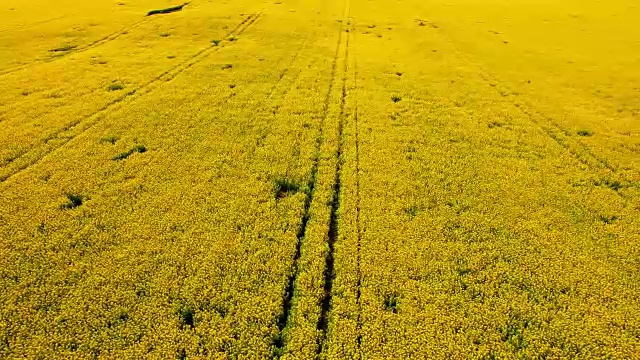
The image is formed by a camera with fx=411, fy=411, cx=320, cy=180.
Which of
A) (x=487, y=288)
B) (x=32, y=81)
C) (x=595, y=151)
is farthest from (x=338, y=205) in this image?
(x=32, y=81)

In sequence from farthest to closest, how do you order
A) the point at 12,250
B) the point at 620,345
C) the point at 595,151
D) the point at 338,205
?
the point at 595,151 < the point at 338,205 < the point at 12,250 < the point at 620,345

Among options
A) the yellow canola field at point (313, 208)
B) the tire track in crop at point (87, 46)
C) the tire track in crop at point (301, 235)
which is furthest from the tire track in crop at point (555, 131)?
the tire track in crop at point (87, 46)

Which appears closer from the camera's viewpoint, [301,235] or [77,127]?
[301,235]

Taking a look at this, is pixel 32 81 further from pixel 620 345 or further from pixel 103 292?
pixel 620 345

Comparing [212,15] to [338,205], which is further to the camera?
[212,15]

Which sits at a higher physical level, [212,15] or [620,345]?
[212,15]

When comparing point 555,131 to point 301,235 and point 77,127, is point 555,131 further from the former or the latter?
point 77,127

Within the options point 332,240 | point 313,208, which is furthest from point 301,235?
point 313,208

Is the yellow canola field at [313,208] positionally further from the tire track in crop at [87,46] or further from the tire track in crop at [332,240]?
the tire track in crop at [87,46]
